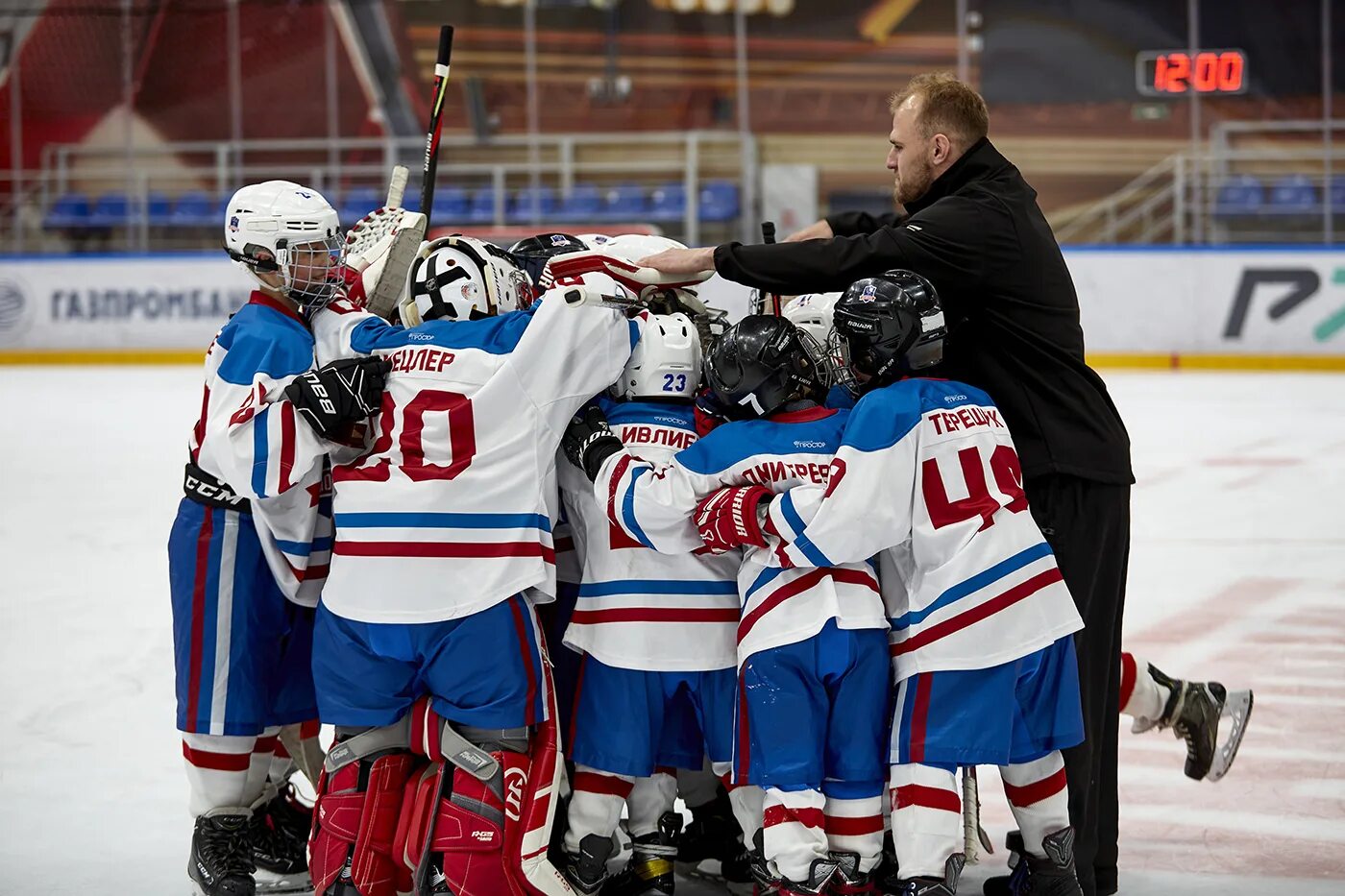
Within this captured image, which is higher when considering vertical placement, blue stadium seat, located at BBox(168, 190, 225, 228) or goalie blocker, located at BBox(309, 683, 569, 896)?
blue stadium seat, located at BBox(168, 190, 225, 228)

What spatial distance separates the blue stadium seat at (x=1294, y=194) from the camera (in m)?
12.3

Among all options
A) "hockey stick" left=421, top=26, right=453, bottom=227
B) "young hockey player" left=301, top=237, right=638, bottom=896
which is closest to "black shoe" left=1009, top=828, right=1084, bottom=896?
"young hockey player" left=301, top=237, right=638, bottom=896

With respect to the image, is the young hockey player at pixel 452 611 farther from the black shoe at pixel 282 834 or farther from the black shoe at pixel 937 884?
the black shoe at pixel 937 884

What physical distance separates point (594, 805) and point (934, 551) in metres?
0.68

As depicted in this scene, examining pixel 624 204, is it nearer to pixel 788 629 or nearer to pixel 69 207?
pixel 69 207

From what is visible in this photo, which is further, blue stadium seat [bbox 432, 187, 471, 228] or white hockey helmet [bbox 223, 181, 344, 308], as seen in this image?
blue stadium seat [bbox 432, 187, 471, 228]

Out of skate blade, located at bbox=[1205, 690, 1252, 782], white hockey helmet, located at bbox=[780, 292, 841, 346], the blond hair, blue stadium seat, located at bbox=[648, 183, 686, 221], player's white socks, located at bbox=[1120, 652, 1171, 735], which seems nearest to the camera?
the blond hair

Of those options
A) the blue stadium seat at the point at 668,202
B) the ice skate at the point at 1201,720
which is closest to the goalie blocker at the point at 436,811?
the ice skate at the point at 1201,720

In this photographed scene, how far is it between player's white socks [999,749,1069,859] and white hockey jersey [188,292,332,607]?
1195mm

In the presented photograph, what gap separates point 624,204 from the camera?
Result: 13.4 m

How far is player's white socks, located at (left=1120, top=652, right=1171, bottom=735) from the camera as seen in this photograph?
9.93 feet

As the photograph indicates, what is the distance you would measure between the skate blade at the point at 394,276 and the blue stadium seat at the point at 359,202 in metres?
11.1

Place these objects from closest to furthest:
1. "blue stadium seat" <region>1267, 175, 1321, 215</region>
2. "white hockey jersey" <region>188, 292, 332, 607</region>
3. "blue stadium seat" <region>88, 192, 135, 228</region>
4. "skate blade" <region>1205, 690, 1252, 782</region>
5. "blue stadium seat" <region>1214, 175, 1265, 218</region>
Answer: "white hockey jersey" <region>188, 292, 332, 607</region>, "skate blade" <region>1205, 690, 1252, 782</region>, "blue stadium seat" <region>1214, 175, 1265, 218</region>, "blue stadium seat" <region>1267, 175, 1321, 215</region>, "blue stadium seat" <region>88, 192, 135, 228</region>

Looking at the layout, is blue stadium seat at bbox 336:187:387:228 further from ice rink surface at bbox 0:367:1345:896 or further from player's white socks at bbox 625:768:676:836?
player's white socks at bbox 625:768:676:836
